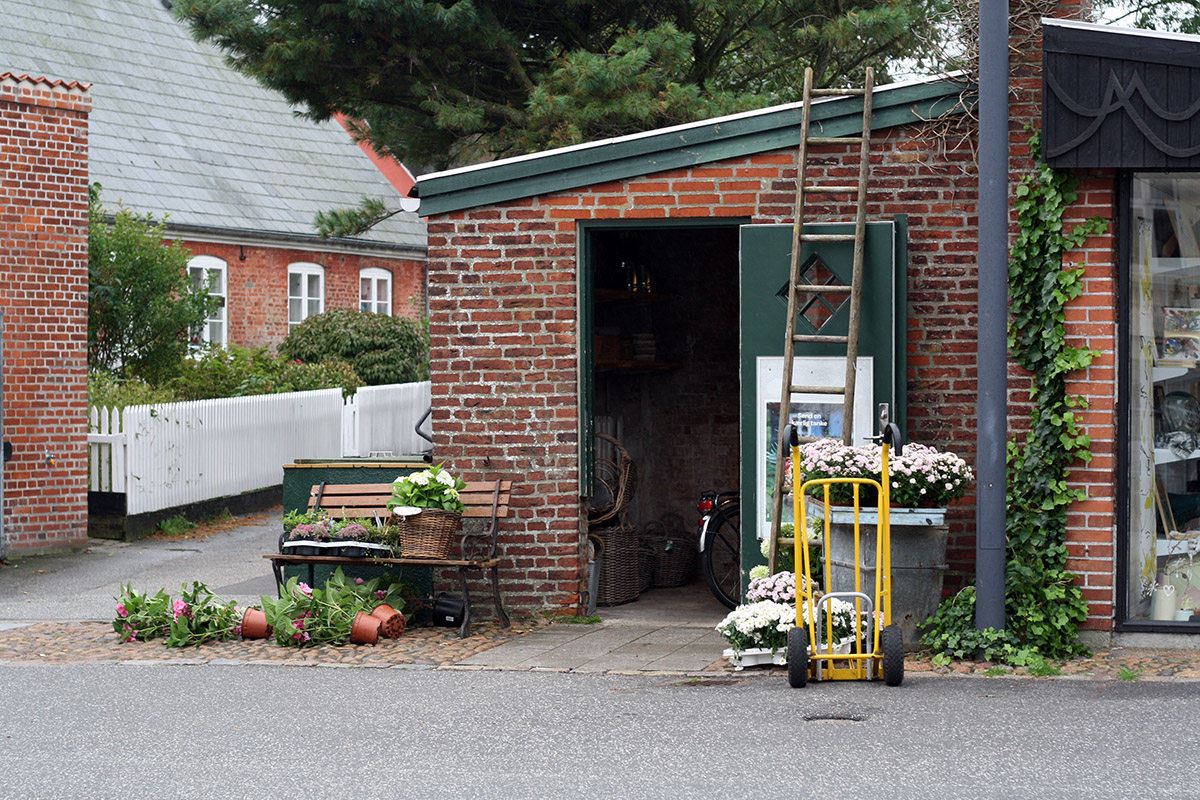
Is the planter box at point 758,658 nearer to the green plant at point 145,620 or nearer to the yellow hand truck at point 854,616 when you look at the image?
the yellow hand truck at point 854,616

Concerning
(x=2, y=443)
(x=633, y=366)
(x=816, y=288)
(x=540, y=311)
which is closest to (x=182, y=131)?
(x=2, y=443)

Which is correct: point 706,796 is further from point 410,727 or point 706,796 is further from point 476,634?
point 476,634

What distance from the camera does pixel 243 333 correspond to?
27547mm

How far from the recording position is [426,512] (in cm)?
895

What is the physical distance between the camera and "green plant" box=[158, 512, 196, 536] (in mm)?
16000

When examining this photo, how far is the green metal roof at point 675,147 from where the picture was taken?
882 centimetres

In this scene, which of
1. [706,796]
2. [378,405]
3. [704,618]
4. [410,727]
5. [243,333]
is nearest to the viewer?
[706,796]

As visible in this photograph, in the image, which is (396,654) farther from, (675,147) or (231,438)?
(231,438)

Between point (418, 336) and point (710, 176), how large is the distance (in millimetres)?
16354

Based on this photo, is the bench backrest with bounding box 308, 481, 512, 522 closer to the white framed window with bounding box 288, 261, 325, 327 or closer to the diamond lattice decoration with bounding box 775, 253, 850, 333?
the diamond lattice decoration with bounding box 775, 253, 850, 333

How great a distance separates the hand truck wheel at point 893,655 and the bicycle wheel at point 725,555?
265cm

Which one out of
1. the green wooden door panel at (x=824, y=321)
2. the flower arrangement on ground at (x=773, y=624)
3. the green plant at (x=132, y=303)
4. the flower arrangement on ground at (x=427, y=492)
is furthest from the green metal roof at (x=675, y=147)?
the green plant at (x=132, y=303)

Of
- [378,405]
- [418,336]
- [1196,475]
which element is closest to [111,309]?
[378,405]

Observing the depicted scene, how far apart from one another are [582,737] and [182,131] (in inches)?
958
